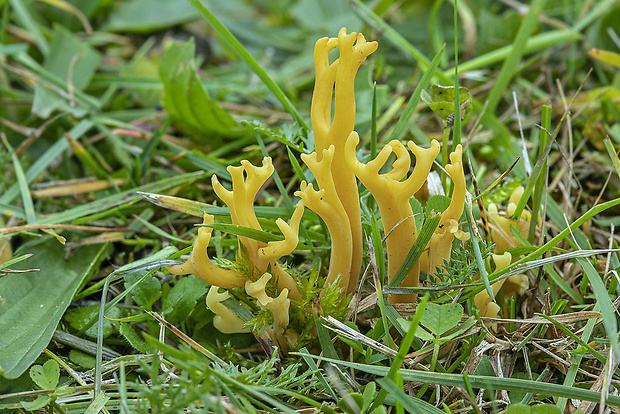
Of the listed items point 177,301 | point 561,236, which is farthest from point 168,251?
point 561,236

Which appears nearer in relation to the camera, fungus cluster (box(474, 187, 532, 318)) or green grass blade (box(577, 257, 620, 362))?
green grass blade (box(577, 257, 620, 362))

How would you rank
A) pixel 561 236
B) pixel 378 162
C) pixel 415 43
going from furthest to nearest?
pixel 415 43 < pixel 561 236 < pixel 378 162

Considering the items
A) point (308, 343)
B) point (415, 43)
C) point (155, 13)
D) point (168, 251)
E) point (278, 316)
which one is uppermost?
point (155, 13)

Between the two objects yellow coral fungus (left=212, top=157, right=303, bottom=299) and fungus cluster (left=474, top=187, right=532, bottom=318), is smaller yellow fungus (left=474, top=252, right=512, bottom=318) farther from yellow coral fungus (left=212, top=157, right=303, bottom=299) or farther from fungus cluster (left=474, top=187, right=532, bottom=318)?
yellow coral fungus (left=212, top=157, right=303, bottom=299)

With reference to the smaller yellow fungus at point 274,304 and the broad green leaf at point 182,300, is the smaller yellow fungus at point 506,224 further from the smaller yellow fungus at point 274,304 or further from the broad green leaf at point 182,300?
the broad green leaf at point 182,300

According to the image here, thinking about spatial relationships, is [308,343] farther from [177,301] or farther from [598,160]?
[598,160]

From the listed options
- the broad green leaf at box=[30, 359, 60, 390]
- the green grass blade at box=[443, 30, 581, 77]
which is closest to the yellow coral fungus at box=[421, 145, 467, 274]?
the broad green leaf at box=[30, 359, 60, 390]
